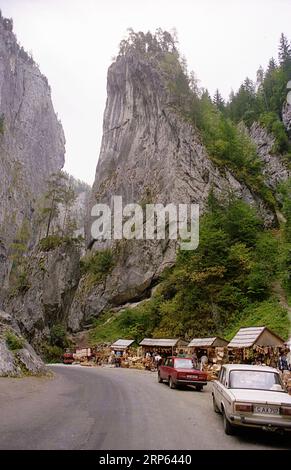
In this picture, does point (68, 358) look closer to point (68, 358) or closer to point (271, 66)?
point (68, 358)

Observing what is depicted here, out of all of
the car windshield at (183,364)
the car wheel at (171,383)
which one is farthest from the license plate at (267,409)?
the car wheel at (171,383)

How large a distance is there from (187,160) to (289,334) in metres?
32.2

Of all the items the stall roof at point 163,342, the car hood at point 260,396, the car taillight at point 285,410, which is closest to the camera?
the car taillight at point 285,410

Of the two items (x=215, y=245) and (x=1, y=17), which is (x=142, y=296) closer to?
(x=215, y=245)

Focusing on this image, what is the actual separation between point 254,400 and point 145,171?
51.9m

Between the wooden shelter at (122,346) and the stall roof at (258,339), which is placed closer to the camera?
the stall roof at (258,339)

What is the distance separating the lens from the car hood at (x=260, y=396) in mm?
8250

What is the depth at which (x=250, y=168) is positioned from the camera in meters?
55.0

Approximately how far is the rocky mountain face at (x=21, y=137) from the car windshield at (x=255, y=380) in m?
69.4

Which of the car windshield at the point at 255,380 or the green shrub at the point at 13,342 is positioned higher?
the car windshield at the point at 255,380

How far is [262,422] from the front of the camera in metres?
8.00

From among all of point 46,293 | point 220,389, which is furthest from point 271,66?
point 220,389

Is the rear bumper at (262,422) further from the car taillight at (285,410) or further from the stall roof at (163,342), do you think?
the stall roof at (163,342)
